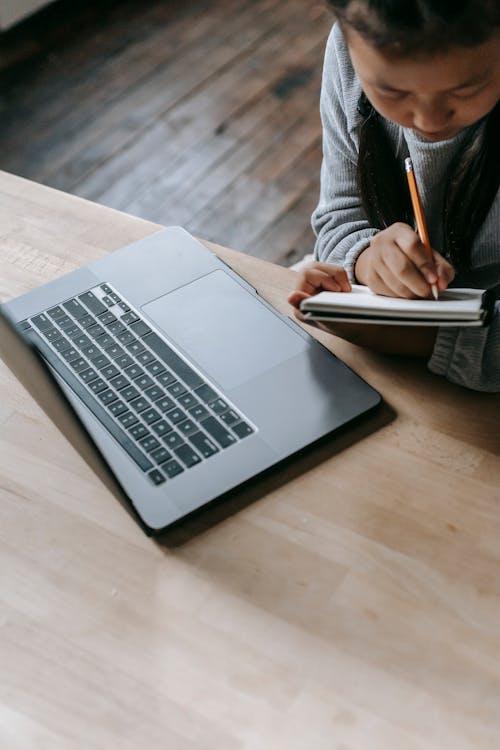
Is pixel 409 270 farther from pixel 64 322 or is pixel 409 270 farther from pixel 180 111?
pixel 180 111

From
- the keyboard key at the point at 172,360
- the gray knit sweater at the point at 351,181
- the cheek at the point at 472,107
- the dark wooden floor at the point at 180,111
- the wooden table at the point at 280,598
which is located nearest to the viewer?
the wooden table at the point at 280,598

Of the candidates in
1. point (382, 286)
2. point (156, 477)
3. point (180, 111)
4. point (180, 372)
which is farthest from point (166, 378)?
point (180, 111)

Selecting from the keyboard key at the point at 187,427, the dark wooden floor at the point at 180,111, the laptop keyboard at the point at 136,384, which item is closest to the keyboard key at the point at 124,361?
the laptop keyboard at the point at 136,384

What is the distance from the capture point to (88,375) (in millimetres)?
828

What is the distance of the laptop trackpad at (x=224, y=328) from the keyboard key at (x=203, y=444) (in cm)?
7

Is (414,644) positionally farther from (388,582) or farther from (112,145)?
(112,145)

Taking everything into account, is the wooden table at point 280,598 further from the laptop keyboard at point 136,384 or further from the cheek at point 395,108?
the cheek at point 395,108

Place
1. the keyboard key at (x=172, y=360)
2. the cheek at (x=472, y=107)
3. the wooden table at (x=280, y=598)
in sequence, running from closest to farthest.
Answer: the wooden table at (x=280, y=598)
the cheek at (x=472, y=107)
the keyboard key at (x=172, y=360)

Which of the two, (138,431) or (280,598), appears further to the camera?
(138,431)

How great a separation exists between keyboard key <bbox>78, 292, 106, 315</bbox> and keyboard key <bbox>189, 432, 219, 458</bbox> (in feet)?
0.71

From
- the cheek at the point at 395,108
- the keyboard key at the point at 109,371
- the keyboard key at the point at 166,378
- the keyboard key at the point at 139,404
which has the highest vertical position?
the cheek at the point at 395,108

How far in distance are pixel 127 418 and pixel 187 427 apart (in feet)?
0.19

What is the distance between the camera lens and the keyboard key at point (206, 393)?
785mm

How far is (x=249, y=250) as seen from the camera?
7.02 ft
